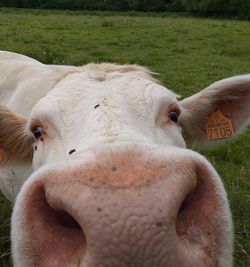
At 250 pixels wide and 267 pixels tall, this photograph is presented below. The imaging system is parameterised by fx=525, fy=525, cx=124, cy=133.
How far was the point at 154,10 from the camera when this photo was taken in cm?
5447

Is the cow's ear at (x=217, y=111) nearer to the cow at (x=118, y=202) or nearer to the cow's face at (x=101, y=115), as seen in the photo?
the cow's face at (x=101, y=115)

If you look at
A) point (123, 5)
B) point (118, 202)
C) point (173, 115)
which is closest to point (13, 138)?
point (173, 115)

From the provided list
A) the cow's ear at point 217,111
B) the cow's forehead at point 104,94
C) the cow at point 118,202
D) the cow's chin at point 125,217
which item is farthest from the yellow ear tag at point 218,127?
the cow's chin at point 125,217

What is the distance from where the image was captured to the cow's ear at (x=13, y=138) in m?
3.35

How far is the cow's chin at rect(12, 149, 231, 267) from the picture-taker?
1.66 metres

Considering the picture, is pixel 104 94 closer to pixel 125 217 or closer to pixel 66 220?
pixel 66 220

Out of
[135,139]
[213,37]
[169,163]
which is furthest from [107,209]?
[213,37]

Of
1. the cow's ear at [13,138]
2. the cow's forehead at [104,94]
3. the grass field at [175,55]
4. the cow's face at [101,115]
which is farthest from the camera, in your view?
the grass field at [175,55]

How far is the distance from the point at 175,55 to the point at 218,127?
11.1 meters

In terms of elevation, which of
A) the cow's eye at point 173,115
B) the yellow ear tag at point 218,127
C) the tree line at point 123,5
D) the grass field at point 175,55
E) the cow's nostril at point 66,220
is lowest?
the tree line at point 123,5

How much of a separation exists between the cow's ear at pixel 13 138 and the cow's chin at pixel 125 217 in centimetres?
145

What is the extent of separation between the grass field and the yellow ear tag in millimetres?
790

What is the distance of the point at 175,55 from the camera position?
14.6 meters

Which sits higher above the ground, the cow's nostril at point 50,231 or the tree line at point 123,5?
the cow's nostril at point 50,231
